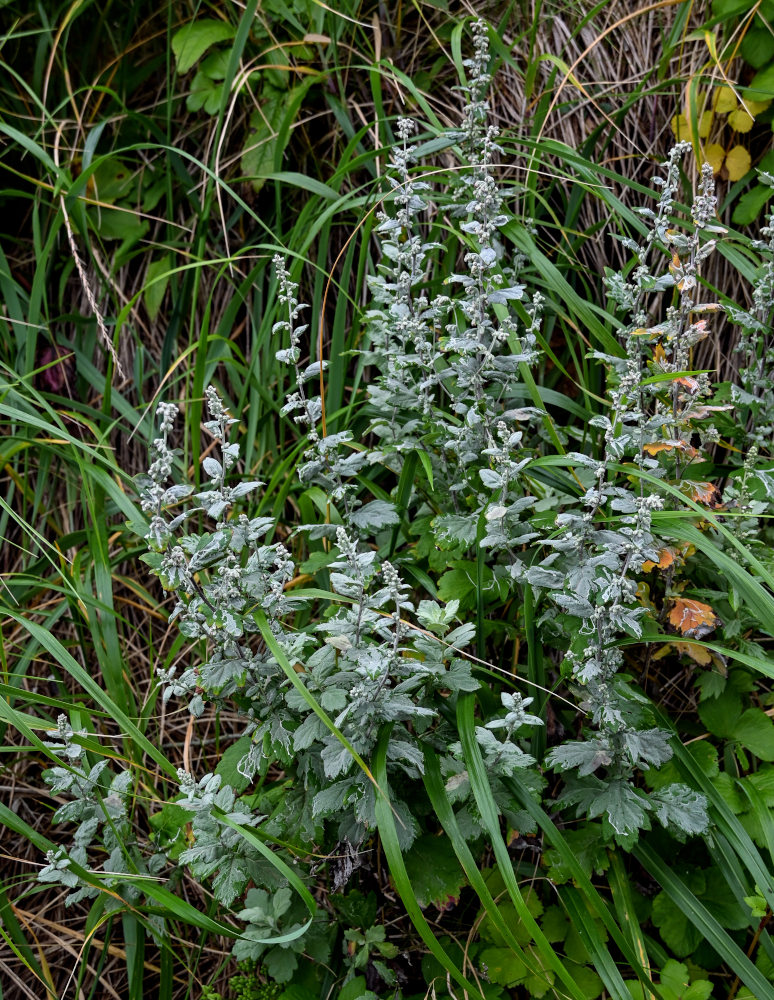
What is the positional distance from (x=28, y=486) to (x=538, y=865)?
1859 millimetres

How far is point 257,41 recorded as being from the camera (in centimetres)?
282

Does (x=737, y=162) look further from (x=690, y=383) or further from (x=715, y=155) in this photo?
(x=690, y=383)

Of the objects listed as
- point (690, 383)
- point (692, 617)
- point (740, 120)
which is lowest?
point (692, 617)

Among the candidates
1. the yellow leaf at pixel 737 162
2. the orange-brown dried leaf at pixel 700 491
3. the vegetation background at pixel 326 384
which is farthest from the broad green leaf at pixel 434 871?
the yellow leaf at pixel 737 162

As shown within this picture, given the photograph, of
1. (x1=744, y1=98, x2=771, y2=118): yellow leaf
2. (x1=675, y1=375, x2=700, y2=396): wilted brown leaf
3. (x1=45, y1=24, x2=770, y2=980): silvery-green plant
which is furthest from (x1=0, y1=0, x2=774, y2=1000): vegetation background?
(x1=675, y1=375, x2=700, y2=396): wilted brown leaf

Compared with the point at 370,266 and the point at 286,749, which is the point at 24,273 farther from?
the point at 286,749

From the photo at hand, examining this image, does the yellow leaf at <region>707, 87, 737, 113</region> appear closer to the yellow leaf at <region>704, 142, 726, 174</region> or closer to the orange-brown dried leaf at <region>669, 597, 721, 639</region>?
the yellow leaf at <region>704, 142, 726, 174</region>

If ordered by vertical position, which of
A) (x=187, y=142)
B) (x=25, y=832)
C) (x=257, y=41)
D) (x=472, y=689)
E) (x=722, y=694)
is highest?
(x=257, y=41)

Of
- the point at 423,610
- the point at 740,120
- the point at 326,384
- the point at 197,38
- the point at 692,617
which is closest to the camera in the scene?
the point at 423,610

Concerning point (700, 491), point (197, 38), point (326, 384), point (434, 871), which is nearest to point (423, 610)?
point (434, 871)

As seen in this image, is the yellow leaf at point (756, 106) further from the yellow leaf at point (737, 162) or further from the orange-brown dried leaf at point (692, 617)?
the orange-brown dried leaf at point (692, 617)

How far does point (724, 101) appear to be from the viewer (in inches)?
94.2

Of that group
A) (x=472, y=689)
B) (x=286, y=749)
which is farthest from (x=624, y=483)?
(x=286, y=749)

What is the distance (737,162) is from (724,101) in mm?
171
